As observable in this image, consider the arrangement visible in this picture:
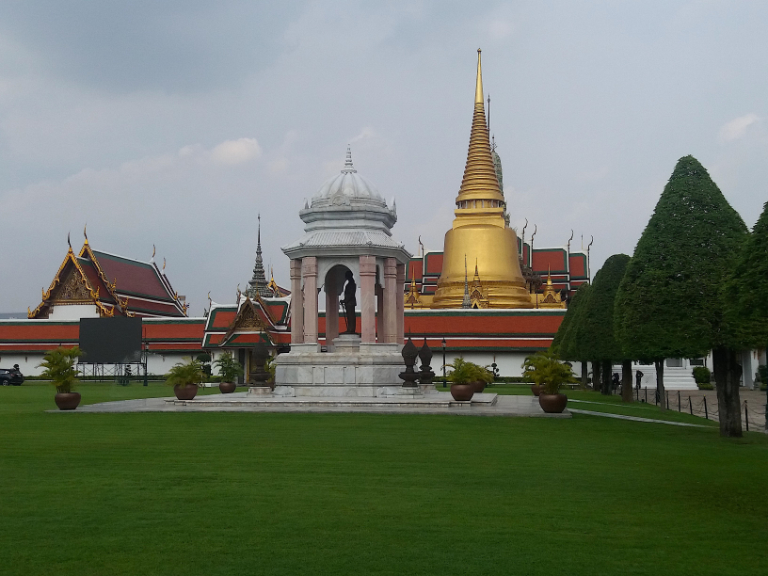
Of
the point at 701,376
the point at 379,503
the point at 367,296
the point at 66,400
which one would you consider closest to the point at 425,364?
the point at 367,296

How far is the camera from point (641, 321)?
18906 millimetres

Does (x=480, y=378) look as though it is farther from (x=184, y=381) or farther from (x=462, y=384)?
(x=184, y=381)

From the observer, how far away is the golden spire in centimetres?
6475

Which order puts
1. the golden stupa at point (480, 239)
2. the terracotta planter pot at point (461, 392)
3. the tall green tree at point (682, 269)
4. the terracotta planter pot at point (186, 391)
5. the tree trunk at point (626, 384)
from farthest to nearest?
1. the golden stupa at point (480, 239)
2. the tree trunk at point (626, 384)
3. the terracotta planter pot at point (186, 391)
4. the terracotta planter pot at point (461, 392)
5. the tall green tree at point (682, 269)

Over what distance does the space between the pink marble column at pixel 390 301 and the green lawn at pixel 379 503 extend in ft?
36.4

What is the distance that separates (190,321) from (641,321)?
3920cm

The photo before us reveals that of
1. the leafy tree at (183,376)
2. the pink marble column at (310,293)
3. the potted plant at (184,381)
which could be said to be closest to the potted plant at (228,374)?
the leafy tree at (183,376)

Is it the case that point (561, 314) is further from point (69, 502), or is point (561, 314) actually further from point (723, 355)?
point (69, 502)

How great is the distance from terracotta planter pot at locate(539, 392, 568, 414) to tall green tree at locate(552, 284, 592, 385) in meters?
9.74

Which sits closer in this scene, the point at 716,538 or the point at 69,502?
the point at 716,538

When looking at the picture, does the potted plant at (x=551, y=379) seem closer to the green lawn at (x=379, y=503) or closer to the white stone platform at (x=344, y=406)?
the white stone platform at (x=344, y=406)

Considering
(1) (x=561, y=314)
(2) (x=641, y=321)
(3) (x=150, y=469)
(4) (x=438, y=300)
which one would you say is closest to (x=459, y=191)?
(4) (x=438, y=300)

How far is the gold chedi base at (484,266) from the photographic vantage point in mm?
61844

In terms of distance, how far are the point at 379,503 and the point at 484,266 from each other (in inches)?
2136
